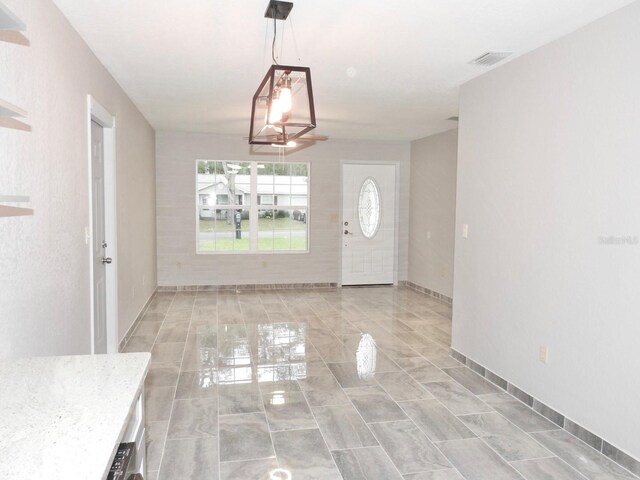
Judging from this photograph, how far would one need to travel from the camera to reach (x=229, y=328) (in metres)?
5.26

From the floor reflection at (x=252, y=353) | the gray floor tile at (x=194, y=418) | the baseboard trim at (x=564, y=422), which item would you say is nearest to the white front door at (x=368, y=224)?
the floor reflection at (x=252, y=353)

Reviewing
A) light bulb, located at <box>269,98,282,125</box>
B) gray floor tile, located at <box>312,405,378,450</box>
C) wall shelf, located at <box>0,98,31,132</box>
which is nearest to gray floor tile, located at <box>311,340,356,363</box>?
gray floor tile, located at <box>312,405,378,450</box>

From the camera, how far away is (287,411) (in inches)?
125

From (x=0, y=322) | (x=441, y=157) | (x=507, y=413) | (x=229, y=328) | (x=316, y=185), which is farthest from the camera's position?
(x=316, y=185)

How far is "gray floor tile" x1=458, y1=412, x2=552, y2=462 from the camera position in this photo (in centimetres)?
266

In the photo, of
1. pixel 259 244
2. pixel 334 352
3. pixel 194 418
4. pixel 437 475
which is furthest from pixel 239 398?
pixel 259 244

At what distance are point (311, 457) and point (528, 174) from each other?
7.61 ft

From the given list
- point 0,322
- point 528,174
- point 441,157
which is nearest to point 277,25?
point 528,174

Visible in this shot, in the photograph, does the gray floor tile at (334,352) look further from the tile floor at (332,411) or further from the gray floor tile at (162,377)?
the gray floor tile at (162,377)

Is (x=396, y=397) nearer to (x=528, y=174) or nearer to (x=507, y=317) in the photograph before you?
(x=507, y=317)

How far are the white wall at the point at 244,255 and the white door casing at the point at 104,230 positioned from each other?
3212 millimetres

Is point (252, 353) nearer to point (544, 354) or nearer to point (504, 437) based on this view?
point (504, 437)

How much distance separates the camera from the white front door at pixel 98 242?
3693 mm

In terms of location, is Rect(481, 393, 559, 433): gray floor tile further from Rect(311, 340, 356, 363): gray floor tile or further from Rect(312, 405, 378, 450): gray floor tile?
Rect(311, 340, 356, 363): gray floor tile
